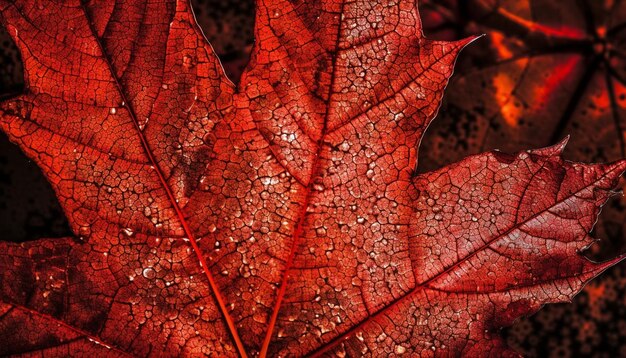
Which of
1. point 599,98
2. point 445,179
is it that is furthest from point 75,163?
point 599,98

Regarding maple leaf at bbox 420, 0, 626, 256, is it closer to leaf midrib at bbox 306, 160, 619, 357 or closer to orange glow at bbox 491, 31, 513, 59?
orange glow at bbox 491, 31, 513, 59

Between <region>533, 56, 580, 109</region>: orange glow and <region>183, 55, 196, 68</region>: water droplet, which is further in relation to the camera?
<region>533, 56, 580, 109</region>: orange glow

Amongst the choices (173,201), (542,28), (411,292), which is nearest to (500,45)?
(542,28)

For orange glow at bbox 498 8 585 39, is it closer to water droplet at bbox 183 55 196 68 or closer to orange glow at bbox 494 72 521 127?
orange glow at bbox 494 72 521 127

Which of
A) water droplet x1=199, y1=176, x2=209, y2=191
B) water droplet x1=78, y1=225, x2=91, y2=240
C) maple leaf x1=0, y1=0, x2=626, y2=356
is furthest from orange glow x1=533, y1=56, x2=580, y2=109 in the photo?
water droplet x1=78, y1=225, x2=91, y2=240

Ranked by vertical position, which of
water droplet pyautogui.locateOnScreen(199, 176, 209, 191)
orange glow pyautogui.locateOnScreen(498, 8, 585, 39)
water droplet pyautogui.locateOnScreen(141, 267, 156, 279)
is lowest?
water droplet pyautogui.locateOnScreen(141, 267, 156, 279)

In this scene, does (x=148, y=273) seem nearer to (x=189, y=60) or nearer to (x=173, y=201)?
(x=173, y=201)

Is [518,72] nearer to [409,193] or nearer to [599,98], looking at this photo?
[599,98]

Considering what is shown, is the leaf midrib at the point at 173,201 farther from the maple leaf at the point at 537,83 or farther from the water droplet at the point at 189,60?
the maple leaf at the point at 537,83

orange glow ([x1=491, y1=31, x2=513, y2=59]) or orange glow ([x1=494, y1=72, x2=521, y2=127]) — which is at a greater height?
orange glow ([x1=491, y1=31, x2=513, y2=59])

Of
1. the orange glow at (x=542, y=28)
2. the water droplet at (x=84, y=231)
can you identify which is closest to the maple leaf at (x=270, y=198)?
the water droplet at (x=84, y=231)
